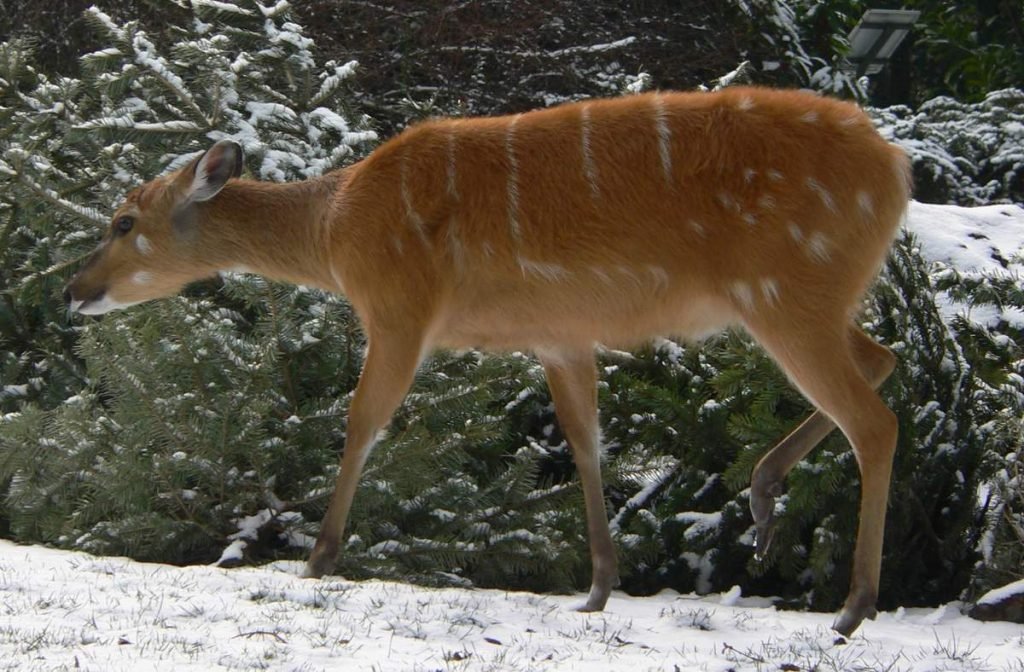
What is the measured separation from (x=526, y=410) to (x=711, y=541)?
1.40m

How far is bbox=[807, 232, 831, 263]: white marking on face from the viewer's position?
5340 millimetres

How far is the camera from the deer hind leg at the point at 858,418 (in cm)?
527

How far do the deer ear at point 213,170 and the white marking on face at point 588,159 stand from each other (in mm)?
1658

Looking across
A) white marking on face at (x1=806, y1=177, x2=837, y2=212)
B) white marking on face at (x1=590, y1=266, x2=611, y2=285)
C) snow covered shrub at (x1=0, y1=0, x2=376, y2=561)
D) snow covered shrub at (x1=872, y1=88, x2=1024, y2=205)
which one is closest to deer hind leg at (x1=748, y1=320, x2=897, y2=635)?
white marking on face at (x1=806, y1=177, x2=837, y2=212)

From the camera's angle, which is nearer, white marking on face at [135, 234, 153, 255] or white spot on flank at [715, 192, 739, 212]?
white spot on flank at [715, 192, 739, 212]

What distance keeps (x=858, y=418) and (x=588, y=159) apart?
154 cm

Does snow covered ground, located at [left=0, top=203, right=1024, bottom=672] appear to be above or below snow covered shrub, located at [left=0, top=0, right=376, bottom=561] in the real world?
above

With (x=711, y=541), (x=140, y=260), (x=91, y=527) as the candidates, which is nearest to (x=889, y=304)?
(x=711, y=541)

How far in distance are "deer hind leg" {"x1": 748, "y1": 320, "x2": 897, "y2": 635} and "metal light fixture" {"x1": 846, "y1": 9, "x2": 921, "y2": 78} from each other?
34.7ft

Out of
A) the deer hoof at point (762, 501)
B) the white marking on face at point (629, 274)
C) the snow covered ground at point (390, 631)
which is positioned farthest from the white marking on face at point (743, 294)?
the snow covered ground at point (390, 631)

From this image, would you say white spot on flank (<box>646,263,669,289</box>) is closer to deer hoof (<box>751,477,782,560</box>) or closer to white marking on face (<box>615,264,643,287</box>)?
white marking on face (<box>615,264,643,287</box>)

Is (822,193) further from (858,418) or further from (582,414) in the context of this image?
(582,414)

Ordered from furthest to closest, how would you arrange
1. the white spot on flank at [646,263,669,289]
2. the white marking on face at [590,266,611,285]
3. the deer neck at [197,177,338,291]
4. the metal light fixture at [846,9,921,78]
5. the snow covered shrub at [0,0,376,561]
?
1. the metal light fixture at [846,9,921,78]
2. the snow covered shrub at [0,0,376,561]
3. the deer neck at [197,177,338,291]
4. the white marking on face at [590,266,611,285]
5. the white spot on flank at [646,263,669,289]

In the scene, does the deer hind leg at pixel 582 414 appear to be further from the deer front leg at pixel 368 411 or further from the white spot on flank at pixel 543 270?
the deer front leg at pixel 368 411
